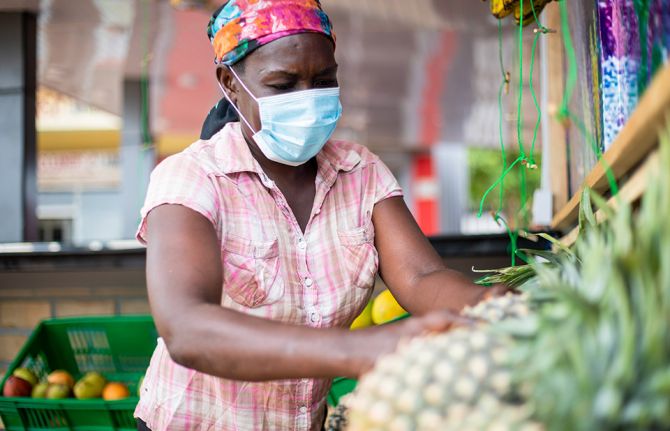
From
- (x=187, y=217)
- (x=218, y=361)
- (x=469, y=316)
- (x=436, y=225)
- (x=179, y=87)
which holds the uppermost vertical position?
(x=179, y=87)

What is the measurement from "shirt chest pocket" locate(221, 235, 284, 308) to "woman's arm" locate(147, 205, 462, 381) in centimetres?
14

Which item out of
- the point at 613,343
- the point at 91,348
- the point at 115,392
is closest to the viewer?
the point at 613,343

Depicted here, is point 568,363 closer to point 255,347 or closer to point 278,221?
Answer: point 255,347

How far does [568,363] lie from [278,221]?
1100 mm

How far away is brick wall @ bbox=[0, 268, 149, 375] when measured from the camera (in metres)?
4.32

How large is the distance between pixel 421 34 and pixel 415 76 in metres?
2.17

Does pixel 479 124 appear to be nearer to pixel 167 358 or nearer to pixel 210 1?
pixel 210 1

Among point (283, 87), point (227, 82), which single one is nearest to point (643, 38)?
point (283, 87)

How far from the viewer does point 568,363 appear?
96 cm

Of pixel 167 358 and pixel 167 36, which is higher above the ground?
pixel 167 36

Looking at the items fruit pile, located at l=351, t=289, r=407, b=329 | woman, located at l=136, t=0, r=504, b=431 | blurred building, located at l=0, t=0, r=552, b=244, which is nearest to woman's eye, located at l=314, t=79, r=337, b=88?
woman, located at l=136, t=0, r=504, b=431

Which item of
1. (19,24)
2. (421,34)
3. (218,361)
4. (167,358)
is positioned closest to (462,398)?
(218,361)

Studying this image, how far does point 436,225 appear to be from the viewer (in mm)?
17641

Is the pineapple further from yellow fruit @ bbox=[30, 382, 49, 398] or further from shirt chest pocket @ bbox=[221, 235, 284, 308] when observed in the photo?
yellow fruit @ bbox=[30, 382, 49, 398]
